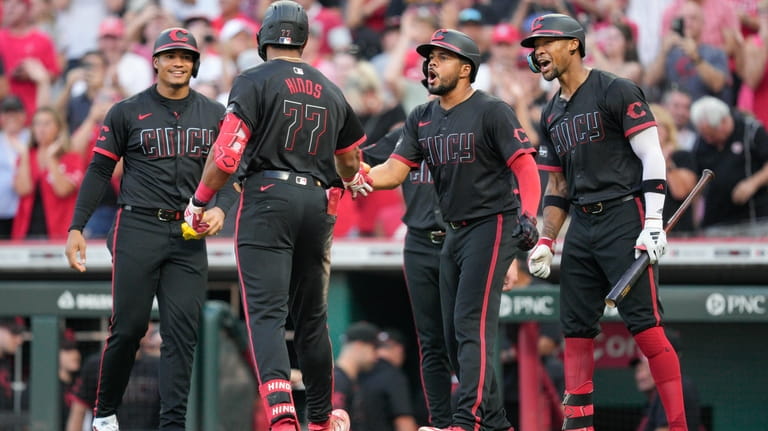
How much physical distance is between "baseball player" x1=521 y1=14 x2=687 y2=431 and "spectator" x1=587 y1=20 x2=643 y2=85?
4.16 meters

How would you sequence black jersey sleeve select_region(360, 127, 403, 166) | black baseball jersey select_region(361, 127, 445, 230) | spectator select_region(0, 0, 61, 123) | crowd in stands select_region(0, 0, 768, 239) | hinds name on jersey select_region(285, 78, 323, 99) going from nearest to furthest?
hinds name on jersey select_region(285, 78, 323, 99), black baseball jersey select_region(361, 127, 445, 230), black jersey sleeve select_region(360, 127, 403, 166), crowd in stands select_region(0, 0, 768, 239), spectator select_region(0, 0, 61, 123)

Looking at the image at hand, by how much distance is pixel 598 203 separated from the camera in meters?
6.52

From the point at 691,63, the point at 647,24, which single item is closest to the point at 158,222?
the point at 691,63

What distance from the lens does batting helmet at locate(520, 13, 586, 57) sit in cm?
651

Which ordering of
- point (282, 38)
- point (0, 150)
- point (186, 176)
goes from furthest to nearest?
point (0, 150)
point (186, 176)
point (282, 38)

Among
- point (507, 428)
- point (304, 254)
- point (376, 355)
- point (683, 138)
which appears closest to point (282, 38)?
point (304, 254)

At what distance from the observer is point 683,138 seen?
1030 centimetres

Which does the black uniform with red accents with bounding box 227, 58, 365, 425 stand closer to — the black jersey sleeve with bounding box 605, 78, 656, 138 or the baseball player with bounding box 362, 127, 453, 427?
the baseball player with bounding box 362, 127, 453, 427

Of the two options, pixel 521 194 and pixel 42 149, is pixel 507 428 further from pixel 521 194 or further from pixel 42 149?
pixel 42 149

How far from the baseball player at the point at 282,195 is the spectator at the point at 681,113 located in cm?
484

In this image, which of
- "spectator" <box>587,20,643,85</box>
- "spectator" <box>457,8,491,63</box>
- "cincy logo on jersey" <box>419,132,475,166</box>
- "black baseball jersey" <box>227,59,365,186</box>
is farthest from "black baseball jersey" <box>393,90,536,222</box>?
"spectator" <box>457,8,491,63</box>

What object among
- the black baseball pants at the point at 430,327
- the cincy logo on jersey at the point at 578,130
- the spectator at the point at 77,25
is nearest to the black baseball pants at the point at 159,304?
the black baseball pants at the point at 430,327

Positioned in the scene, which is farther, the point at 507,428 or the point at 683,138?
the point at 683,138

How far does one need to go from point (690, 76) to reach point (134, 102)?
541cm
